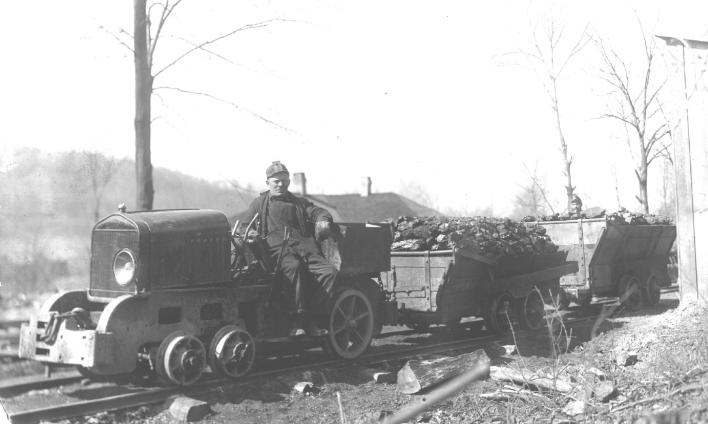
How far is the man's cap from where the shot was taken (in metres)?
7.52

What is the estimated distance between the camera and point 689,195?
950 centimetres

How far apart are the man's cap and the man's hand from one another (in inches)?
27.8

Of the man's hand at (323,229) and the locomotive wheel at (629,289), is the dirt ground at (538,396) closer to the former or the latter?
the man's hand at (323,229)

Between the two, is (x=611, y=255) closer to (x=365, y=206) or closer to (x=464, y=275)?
(x=464, y=275)

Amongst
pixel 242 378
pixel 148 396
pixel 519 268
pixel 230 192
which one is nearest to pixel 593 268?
pixel 519 268

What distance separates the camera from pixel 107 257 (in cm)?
657

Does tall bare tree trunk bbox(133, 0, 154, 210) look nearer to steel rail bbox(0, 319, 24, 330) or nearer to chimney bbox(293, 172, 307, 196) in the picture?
steel rail bbox(0, 319, 24, 330)

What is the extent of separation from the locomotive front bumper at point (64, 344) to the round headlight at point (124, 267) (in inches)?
22.6

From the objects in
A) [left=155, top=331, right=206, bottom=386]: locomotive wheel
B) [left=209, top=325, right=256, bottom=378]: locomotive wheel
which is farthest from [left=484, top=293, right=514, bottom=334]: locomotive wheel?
[left=155, top=331, right=206, bottom=386]: locomotive wheel

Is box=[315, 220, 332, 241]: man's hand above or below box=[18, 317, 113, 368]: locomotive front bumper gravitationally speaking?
above

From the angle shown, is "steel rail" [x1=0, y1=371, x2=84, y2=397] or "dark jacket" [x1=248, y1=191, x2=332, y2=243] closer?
"steel rail" [x1=0, y1=371, x2=84, y2=397]

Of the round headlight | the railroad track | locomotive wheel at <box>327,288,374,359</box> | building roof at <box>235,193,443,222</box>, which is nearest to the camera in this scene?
the railroad track

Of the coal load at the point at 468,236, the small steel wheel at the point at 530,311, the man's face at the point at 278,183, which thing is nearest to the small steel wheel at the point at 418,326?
the coal load at the point at 468,236

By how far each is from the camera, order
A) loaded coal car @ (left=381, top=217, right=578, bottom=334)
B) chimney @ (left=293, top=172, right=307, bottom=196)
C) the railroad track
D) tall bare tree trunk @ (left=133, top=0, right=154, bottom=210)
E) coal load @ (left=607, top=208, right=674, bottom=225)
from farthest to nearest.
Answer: chimney @ (left=293, top=172, right=307, bottom=196)
coal load @ (left=607, top=208, right=674, bottom=225)
tall bare tree trunk @ (left=133, top=0, right=154, bottom=210)
loaded coal car @ (left=381, top=217, right=578, bottom=334)
the railroad track
